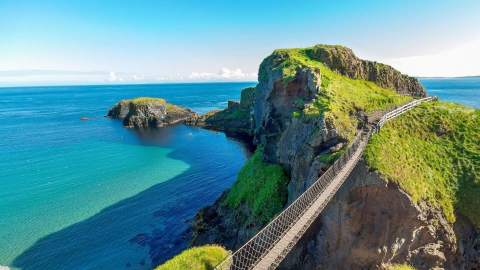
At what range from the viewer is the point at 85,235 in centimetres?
3061

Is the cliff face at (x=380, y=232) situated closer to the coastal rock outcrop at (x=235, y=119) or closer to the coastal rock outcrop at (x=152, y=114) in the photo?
the coastal rock outcrop at (x=235, y=119)

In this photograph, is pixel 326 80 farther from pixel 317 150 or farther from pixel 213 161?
pixel 213 161

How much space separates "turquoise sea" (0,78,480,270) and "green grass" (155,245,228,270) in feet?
48.4

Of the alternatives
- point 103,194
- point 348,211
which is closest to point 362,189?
point 348,211

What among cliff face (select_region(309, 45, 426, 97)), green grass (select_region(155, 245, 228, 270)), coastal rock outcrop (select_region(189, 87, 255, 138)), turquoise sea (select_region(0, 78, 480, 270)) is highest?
cliff face (select_region(309, 45, 426, 97))

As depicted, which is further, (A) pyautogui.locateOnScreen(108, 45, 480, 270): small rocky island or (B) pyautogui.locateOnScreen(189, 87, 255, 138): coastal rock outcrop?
(B) pyautogui.locateOnScreen(189, 87, 255, 138): coastal rock outcrop

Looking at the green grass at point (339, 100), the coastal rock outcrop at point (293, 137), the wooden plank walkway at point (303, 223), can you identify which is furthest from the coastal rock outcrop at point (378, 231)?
the green grass at point (339, 100)

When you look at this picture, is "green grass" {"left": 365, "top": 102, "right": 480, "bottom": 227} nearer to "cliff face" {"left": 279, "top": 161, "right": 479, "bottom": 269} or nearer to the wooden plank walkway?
"cliff face" {"left": 279, "top": 161, "right": 479, "bottom": 269}

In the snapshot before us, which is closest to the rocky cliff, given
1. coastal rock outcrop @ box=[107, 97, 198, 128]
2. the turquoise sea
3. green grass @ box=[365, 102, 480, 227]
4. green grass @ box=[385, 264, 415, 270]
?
green grass @ box=[365, 102, 480, 227]

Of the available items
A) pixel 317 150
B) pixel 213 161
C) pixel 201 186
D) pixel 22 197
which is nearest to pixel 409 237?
pixel 317 150

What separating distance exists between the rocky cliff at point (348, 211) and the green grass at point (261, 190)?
52cm

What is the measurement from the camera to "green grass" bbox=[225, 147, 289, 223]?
26.2 metres

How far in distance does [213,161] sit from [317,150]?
3216cm

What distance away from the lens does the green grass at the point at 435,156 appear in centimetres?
2097
